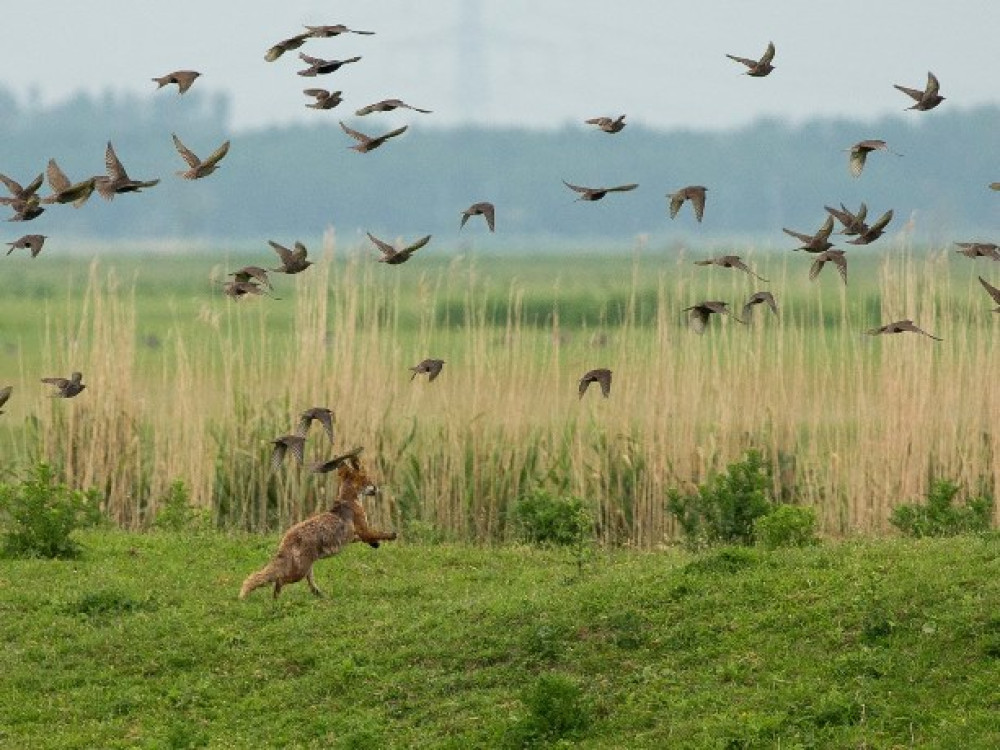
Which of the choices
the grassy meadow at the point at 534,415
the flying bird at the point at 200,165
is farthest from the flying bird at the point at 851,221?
the grassy meadow at the point at 534,415

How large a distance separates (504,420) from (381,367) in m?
1.13

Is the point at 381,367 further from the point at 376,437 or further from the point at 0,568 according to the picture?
the point at 0,568

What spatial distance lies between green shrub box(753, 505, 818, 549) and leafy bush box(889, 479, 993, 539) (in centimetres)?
108

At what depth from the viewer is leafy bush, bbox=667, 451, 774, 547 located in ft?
42.2

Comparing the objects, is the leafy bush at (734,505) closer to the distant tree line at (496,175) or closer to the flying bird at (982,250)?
the flying bird at (982,250)

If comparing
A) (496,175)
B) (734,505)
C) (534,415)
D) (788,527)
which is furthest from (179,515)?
(496,175)

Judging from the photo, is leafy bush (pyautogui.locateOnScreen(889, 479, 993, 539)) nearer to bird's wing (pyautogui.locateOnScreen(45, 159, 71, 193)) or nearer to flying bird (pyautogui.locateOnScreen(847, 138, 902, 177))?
flying bird (pyautogui.locateOnScreen(847, 138, 902, 177))

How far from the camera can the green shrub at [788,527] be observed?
11.9 meters

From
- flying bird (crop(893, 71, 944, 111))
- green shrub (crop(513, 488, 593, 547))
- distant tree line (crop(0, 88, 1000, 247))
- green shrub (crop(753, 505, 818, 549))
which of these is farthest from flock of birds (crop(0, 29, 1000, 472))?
distant tree line (crop(0, 88, 1000, 247))

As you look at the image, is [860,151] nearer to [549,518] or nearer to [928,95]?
[928,95]

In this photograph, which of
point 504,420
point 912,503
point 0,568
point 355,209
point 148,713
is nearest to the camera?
point 148,713

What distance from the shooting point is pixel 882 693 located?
26.9ft

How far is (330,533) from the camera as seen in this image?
8.92 metres

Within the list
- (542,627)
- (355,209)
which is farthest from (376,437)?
(355,209)
